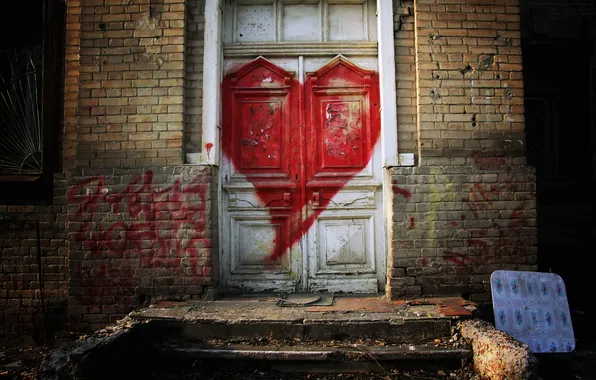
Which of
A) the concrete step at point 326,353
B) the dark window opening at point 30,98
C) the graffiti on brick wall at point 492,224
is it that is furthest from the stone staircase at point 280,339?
the dark window opening at point 30,98

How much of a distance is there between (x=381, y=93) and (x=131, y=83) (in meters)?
2.75

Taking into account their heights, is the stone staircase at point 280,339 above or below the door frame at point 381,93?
below

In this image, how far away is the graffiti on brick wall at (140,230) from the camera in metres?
4.11

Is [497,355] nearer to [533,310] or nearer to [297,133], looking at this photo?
[533,310]

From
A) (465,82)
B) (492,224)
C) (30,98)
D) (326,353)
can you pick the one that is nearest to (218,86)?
(30,98)

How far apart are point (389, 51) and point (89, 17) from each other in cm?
334

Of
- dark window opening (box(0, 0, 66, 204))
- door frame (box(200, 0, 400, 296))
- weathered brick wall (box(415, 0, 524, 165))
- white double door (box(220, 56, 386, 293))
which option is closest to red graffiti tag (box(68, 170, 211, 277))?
door frame (box(200, 0, 400, 296))

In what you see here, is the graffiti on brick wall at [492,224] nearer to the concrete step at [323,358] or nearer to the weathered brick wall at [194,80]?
the concrete step at [323,358]

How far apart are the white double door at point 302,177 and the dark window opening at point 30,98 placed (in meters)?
2.04

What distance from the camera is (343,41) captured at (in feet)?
15.2

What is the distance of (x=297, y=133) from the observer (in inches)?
181

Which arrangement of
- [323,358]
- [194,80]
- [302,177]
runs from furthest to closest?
[302,177] < [194,80] < [323,358]

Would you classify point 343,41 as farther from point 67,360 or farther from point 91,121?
point 67,360

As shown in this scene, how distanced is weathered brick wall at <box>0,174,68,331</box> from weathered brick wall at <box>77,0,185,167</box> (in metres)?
0.82
